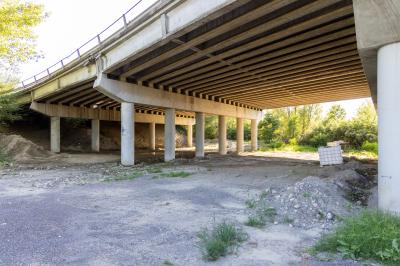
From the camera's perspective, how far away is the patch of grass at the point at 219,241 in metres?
4.41

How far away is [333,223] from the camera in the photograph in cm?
596

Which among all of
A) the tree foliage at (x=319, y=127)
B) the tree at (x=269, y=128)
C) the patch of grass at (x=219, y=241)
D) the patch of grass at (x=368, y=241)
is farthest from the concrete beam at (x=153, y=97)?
the patch of grass at (x=368, y=241)

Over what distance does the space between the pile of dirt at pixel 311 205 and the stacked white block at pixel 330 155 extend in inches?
311

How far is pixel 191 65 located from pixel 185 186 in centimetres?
840

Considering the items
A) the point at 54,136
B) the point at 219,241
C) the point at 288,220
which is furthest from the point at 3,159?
the point at 219,241

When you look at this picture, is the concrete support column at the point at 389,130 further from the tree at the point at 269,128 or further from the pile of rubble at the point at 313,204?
the tree at the point at 269,128

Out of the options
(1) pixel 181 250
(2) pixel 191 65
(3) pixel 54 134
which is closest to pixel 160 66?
(2) pixel 191 65

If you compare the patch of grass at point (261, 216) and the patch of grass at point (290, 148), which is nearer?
the patch of grass at point (261, 216)

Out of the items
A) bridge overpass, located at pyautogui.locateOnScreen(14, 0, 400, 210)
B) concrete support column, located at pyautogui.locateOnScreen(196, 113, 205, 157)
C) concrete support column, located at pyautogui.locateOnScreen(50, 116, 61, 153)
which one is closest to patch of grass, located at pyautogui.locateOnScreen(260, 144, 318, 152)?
bridge overpass, located at pyautogui.locateOnScreen(14, 0, 400, 210)

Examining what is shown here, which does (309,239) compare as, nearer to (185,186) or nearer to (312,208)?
(312,208)

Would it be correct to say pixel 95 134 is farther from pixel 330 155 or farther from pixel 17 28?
pixel 330 155

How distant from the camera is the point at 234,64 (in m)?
17.0

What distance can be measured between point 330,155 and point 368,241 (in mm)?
11846

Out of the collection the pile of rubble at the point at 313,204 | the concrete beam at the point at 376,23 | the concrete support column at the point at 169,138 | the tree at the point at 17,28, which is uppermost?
the tree at the point at 17,28
